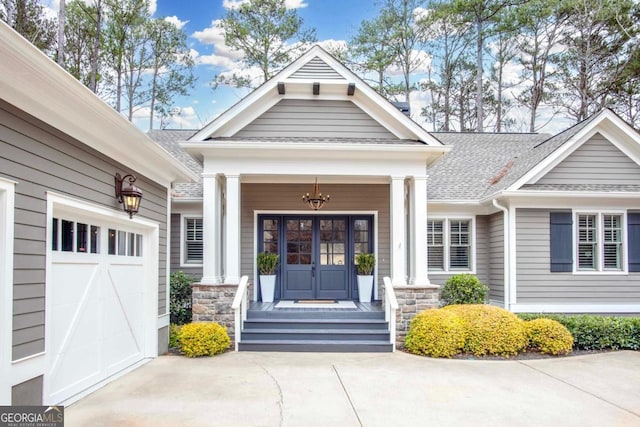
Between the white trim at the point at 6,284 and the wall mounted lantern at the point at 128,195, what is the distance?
87.8 inches

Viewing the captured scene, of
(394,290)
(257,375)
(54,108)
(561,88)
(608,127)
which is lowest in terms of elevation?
(257,375)

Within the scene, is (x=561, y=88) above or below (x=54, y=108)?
above

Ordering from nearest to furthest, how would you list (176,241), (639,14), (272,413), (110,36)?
(272,413) < (176,241) < (639,14) < (110,36)

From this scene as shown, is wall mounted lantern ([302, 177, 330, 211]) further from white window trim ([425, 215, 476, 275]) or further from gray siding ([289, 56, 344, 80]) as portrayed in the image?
white window trim ([425, 215, 476, 275])

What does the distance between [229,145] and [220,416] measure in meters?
4.87

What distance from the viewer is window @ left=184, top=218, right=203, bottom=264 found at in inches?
447

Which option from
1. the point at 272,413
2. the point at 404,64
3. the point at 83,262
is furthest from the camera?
the point at 404,64

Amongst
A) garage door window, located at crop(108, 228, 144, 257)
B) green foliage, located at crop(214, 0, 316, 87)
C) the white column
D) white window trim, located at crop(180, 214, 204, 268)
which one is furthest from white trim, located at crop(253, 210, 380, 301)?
green foliage, located at crop(214, 0, 316, 87)

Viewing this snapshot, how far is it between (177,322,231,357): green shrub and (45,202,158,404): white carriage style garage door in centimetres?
48

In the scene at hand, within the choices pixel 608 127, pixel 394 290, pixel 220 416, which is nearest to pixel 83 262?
pixel 220 416

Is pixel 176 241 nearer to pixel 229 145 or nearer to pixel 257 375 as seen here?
pixel 229 145

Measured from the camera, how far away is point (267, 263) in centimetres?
1040

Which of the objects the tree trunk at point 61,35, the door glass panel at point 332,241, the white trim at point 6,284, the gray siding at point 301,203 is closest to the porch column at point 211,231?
the gray siding at point 301,203

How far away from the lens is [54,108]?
4.73m
